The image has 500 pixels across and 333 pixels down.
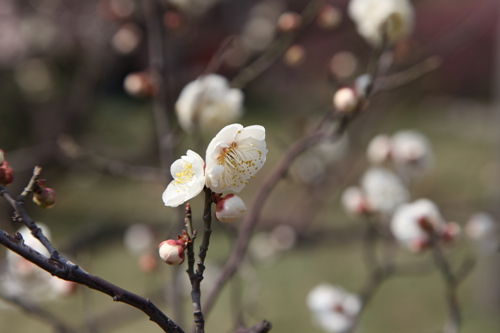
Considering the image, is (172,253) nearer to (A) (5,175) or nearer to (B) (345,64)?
(A) (5,175)

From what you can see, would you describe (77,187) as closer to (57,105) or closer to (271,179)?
(57,105)

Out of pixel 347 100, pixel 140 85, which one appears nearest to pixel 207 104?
pixel 140 85

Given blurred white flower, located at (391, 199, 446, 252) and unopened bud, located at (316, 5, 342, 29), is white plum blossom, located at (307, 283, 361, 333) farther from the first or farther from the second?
unopened bud, located at (316, 5, 342, 29)

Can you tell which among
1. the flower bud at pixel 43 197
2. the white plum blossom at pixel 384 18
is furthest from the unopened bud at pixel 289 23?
the flower bud at pixel 43 197

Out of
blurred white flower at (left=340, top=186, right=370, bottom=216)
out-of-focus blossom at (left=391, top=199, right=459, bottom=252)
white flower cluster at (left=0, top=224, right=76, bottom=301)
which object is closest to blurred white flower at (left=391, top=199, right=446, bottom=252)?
out-of-focus blossom at (left=391, top=199, right=459, bottom=252)

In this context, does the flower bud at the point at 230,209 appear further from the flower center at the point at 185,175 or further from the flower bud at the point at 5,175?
the flower bud at the point at 5,175

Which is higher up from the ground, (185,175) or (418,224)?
(418,224)

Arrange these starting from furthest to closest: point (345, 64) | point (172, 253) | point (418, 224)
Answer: point (345, 64) < point (418, 224) < point (172, 253)
